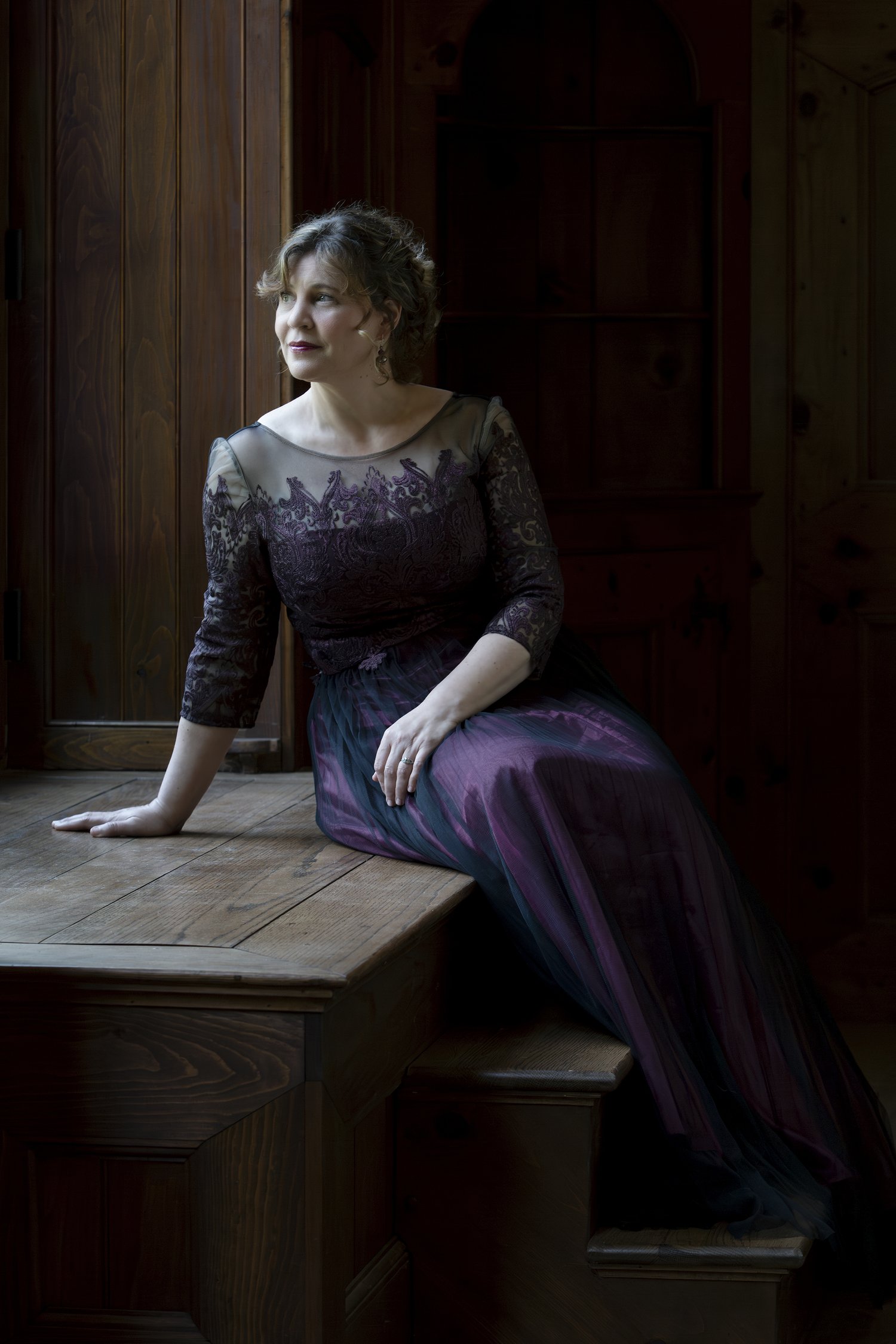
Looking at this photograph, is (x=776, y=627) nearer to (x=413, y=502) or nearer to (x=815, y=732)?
A: (x=815, y=732)

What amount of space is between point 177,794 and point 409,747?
0.45m

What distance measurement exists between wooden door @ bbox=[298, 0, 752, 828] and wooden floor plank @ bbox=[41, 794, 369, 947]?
1.21 m

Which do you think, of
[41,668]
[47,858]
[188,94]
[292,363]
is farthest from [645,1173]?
[188,94]

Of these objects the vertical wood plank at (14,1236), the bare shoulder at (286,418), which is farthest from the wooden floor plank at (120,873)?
the bare shoulder at (286,418)

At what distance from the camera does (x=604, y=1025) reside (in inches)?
72.2

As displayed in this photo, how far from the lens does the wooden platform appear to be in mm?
1512

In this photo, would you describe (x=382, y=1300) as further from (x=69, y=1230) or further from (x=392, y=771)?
(x=392, y=771)

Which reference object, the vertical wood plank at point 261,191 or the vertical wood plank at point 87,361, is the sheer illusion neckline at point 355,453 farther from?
the vertical wood plank at point 87,361

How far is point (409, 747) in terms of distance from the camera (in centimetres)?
206

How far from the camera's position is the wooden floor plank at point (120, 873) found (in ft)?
5.67

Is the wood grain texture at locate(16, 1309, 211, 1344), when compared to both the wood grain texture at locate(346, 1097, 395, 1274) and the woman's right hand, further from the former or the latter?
the woman's right hand

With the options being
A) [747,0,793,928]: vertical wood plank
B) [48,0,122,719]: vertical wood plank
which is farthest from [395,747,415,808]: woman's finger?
[747,0,793,928]: vertical wood plank

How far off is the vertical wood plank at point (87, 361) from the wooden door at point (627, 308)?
778 mm

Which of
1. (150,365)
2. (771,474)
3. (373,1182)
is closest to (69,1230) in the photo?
(373,1182)
